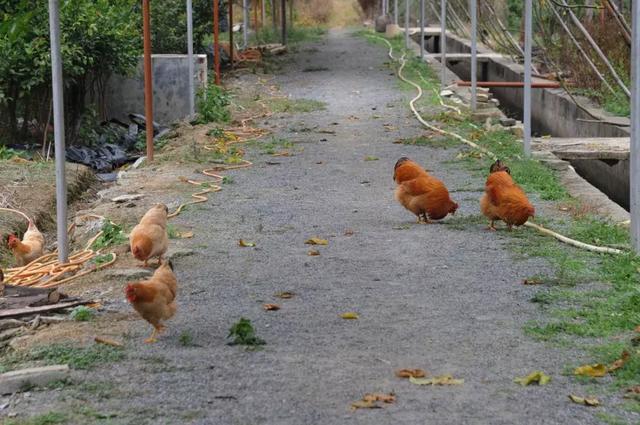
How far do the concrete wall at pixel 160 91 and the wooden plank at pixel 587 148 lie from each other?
597 centimetres

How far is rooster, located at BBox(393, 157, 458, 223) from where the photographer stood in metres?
9.39

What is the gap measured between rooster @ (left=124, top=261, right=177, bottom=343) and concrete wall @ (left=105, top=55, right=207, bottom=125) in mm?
11873

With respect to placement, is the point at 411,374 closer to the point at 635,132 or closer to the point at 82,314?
the point at 82,314

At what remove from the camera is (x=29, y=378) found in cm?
532

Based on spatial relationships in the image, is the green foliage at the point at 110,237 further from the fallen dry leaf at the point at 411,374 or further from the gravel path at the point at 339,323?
A: the fallen dry leaf at the point at 411,374

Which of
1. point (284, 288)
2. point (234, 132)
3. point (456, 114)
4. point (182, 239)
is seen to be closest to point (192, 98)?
point (234, 132)

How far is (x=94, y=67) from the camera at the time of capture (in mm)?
17156

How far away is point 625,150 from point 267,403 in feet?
31.8

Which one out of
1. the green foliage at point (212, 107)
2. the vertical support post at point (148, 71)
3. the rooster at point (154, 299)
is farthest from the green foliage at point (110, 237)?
the green foliage at point (212, 107)

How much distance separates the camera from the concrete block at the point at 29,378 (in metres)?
5.29

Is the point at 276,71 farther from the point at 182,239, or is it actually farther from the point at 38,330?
the point at 38,330

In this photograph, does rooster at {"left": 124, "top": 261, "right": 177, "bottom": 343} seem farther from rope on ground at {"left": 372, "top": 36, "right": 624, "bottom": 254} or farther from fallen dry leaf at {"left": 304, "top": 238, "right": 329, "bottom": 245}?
rope on ground at {"left": 372, "top": 36, "right": 624, "bottom": 254}

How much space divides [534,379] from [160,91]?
44.5ft

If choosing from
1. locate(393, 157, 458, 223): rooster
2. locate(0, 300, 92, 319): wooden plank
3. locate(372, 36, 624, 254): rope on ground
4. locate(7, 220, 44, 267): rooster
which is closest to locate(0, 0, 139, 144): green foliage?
locate(372, 36, 624, 254): rope on ground
